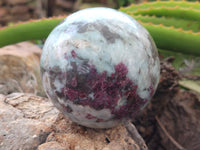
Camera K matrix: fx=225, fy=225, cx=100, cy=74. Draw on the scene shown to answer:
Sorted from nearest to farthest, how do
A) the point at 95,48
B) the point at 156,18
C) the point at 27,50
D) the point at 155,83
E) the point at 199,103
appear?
1. the point at 95,48
2. the point at 155,83
3. the point at 199,103
4. the point at 156,18
5. the point at 27,50

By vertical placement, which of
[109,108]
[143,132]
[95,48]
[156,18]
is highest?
[95,48]

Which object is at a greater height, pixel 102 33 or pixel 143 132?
pixel 102 33

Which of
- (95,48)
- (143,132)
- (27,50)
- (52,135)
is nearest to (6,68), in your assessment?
(27,50)

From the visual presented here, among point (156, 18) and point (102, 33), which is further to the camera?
point (156, 18)

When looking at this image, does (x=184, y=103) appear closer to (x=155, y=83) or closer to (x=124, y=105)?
(x=155, y=83)

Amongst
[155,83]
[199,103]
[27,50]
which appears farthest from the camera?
[27,50]

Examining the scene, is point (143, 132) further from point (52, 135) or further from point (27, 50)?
point (27, 50)

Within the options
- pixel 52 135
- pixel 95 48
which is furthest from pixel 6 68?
pixel 95 48
